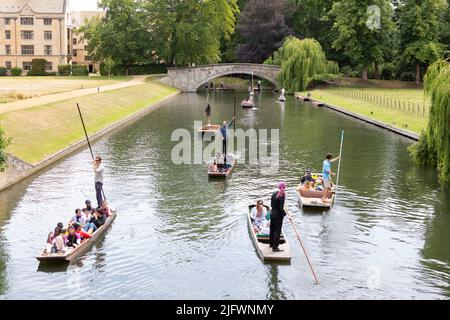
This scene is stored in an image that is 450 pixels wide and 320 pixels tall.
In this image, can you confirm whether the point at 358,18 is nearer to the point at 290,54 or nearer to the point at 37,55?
the point at 290,54

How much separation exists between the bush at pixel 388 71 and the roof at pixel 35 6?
70.5 metres

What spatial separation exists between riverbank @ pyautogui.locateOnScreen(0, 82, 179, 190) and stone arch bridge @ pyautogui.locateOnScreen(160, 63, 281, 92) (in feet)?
110

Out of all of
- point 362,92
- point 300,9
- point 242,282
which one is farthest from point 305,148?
point 300,9

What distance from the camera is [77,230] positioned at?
21734 mm

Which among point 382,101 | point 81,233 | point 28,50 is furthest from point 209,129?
point 28,50

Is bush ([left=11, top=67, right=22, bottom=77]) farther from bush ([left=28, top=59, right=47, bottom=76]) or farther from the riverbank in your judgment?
the riverbank

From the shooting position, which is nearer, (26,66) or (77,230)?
(77,230)

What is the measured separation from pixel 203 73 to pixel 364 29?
2968 centimetres

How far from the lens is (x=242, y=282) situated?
742 inches

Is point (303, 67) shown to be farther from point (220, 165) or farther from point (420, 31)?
point (220, 165)

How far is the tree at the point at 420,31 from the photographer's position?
97.2 m

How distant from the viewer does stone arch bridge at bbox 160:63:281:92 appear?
109 metres

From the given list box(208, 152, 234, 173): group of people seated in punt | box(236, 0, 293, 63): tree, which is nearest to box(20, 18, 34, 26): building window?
box(236, 0, 293, 63): tree
